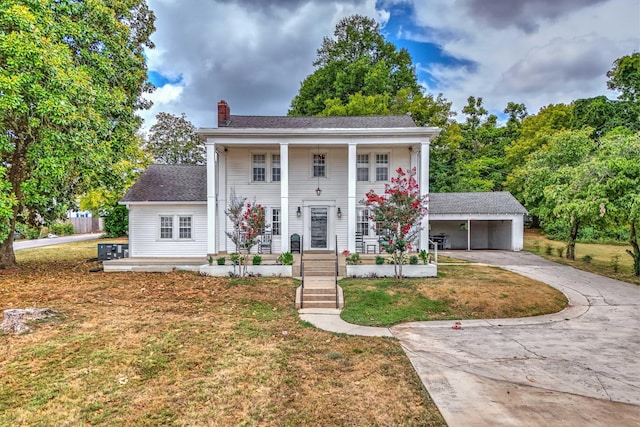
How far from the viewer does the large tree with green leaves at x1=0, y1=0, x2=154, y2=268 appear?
10.3 m

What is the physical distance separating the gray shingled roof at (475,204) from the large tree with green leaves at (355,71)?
11.2 m

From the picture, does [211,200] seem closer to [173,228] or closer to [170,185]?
[173,228]

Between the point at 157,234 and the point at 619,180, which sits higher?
the point at 619,180

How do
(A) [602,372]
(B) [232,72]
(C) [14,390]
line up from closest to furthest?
(C) [14,390] → (A) [602,372] → (B) [232,72]

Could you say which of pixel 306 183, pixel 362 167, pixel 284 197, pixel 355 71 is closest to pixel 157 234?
pixel 284 197

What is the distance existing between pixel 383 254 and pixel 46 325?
12.0 m

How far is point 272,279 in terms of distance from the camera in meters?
12.3

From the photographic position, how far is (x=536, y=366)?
584 centimetres

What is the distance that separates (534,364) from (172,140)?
4239 cm

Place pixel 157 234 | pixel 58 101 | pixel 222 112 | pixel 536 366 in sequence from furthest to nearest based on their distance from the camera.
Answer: pixel 222 112 → pixel 157 234 → pixel 58 101 → pixel 536 366

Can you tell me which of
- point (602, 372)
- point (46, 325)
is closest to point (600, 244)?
point (602, 372)

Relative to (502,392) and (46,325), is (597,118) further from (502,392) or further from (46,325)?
(46,325)

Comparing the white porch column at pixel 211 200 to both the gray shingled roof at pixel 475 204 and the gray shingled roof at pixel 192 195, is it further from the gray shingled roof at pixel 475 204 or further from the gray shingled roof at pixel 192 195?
the gray shingled roof at pixel 475 204

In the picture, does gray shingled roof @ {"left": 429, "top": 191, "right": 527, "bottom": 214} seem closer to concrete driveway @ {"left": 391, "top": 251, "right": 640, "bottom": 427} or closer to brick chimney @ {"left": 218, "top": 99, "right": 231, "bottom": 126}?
concrete driveway @ {"left": 391, "top": 251, "right": 640, "bottom": 427}
